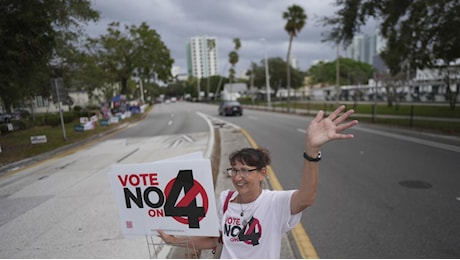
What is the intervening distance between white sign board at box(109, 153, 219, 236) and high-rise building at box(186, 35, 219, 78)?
5255cm

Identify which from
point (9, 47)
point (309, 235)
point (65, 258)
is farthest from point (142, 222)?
point (9, 47)

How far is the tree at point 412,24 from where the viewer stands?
9.95 meters

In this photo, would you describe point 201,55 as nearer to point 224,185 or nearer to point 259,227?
point 224,185

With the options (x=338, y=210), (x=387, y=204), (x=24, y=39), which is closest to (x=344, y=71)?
(x=24, y=39)

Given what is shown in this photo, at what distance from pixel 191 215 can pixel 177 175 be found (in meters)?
0.32

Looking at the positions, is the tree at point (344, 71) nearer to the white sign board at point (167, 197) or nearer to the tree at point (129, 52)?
the tree at point (129, 52)

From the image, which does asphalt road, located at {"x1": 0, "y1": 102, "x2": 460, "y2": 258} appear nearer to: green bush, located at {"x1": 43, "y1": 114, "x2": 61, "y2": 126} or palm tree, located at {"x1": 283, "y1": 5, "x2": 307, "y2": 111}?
green bush, located at {"x1": 43, "y1": 114, "x2": 61, "y2": 126}

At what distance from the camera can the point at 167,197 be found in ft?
6.82

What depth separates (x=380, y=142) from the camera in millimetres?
10359

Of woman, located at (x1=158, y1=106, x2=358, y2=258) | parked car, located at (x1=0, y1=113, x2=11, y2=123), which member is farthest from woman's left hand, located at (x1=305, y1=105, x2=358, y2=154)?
parked car, located at (x1=0, y1=113, x2=11, y2=123)

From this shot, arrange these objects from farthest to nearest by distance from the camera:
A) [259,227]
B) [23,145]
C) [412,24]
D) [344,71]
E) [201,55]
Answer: [344,71]
[201,55]
[412,24]
[23,145]
[259,227]

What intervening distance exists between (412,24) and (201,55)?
191 feet

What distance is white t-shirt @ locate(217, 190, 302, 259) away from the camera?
199 centimetres

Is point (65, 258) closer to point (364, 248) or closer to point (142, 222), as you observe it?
point (142, 222)
